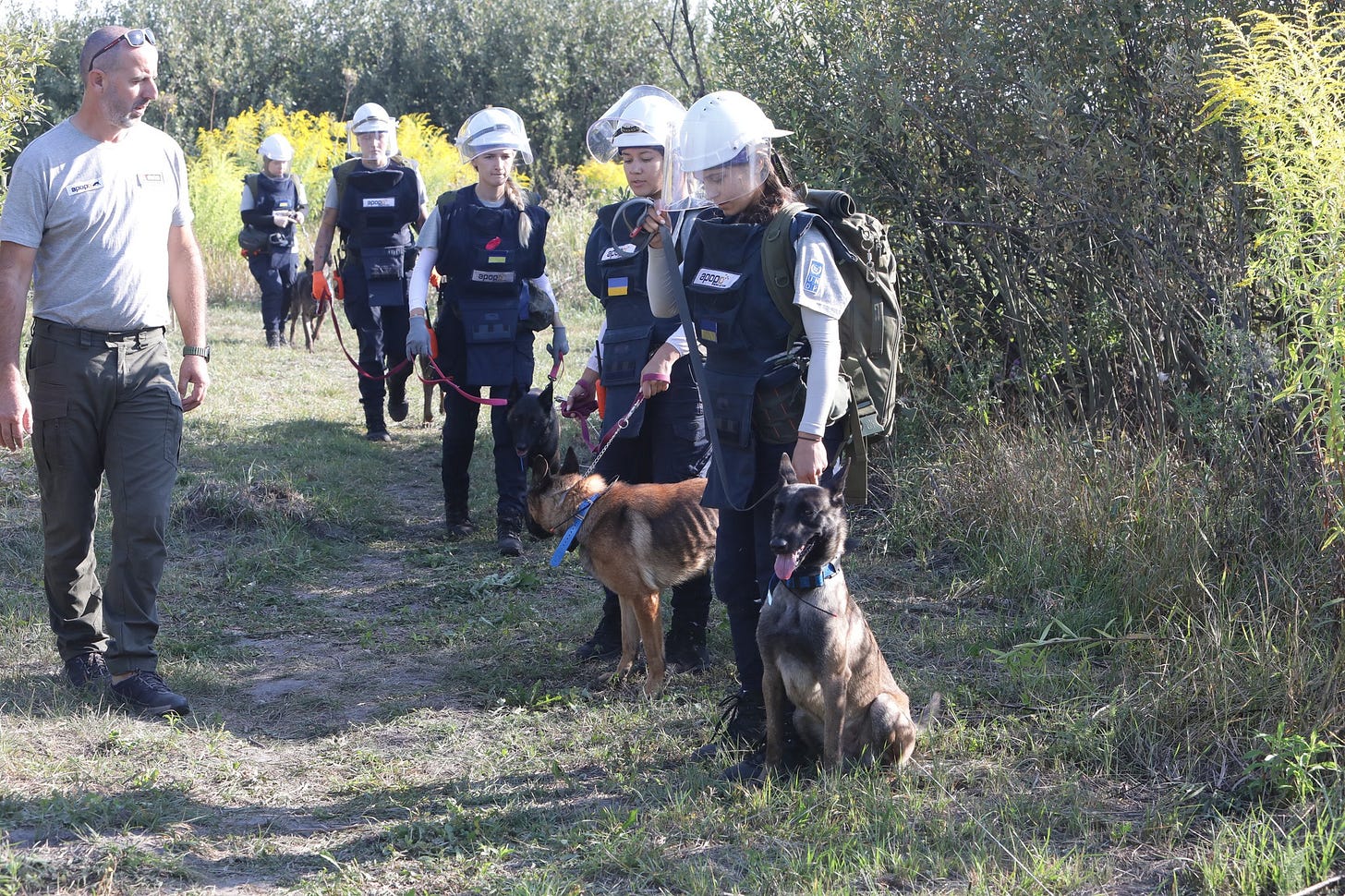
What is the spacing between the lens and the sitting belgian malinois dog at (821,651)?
352 centimetres

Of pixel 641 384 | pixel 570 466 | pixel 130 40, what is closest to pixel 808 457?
pixel 641 384

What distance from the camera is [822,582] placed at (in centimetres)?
368

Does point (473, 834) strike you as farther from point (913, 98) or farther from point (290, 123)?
point (290, 123)

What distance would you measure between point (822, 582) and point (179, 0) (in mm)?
28996

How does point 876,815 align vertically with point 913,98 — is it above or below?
below

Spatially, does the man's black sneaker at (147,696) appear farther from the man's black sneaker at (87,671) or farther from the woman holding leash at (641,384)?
the woman holding leash at (641,384)

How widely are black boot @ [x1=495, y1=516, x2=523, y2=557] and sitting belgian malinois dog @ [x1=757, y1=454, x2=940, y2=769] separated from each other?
3036mm

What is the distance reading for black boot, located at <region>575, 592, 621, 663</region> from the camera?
5.19 meters

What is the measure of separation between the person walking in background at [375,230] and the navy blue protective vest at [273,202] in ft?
14.0

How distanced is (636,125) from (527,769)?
2414 mm

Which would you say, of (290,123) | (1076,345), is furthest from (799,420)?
(290,123)

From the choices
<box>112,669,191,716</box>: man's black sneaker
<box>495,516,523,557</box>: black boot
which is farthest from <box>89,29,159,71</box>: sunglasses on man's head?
<box>495,516,523,557</box>: black boot

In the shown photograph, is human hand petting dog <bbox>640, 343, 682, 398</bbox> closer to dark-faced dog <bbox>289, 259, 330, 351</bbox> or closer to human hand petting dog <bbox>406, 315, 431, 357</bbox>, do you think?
human hand petting dog <bbox>406, 315, 431, 357</bbox>

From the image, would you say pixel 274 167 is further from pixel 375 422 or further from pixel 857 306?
pixel 857 306
